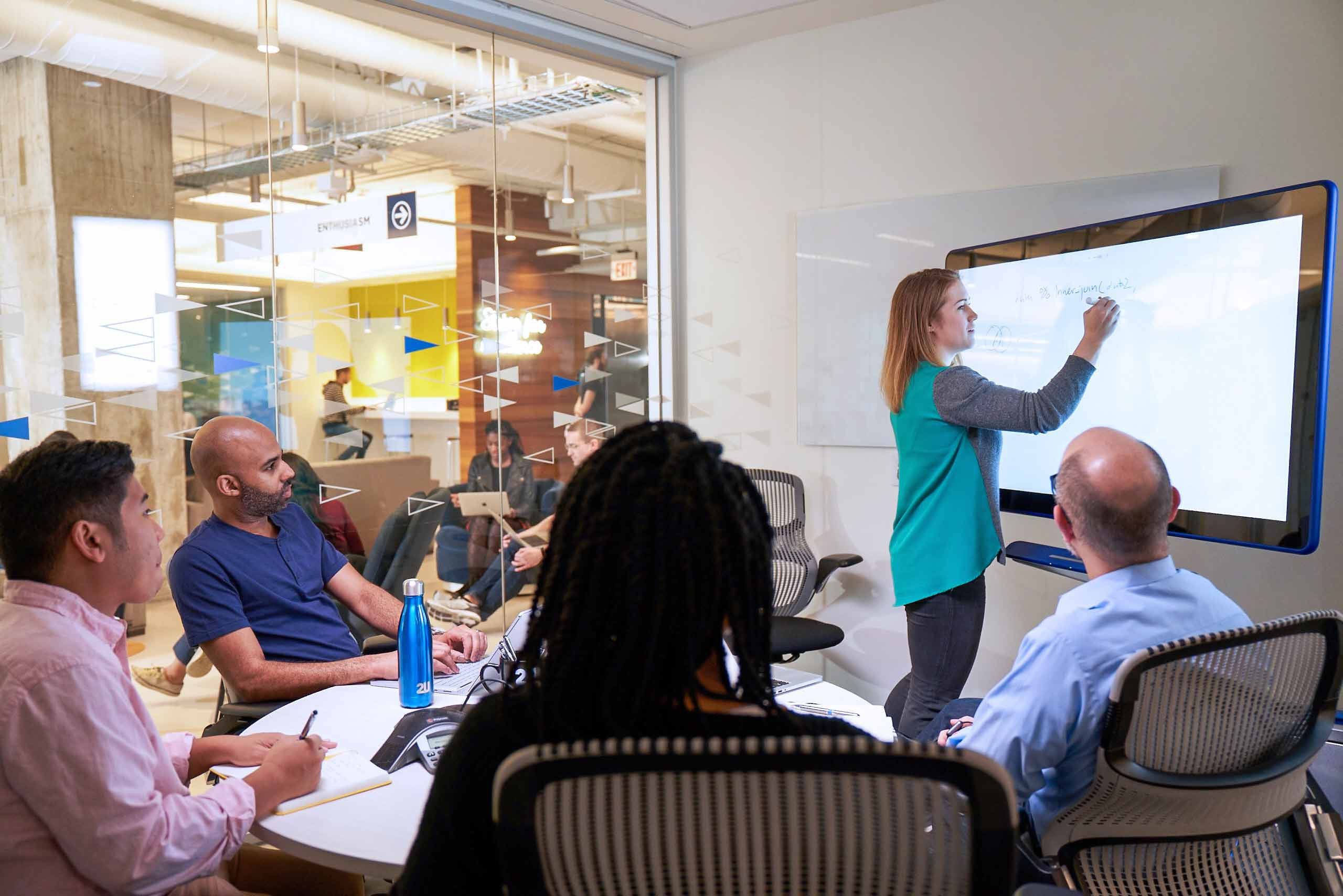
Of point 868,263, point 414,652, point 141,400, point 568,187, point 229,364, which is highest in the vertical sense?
point 568,187

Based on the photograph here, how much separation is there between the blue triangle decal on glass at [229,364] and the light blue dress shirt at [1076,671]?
2.93 metres

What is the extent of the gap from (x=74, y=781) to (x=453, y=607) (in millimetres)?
2952

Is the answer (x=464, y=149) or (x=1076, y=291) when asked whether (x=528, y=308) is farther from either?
(x=1076, y=291)

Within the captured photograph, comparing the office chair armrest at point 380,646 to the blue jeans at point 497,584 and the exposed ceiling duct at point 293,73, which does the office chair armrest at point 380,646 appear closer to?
the blue jeans at point 497,584

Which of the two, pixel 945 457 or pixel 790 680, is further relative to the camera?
pixel 945 457

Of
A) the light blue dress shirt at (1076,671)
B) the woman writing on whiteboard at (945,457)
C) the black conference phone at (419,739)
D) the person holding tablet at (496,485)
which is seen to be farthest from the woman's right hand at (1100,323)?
the person holding tablet at (496,485)

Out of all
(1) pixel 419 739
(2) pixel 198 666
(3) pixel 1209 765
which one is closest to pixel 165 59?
(2) pixel 198 666

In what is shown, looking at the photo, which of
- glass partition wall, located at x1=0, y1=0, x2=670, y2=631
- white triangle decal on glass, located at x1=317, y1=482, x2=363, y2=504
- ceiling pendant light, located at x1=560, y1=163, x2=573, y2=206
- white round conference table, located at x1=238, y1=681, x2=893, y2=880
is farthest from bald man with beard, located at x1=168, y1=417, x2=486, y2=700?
ceiling pendant light, located at x1=560, y1=163, x2=573, y2=206

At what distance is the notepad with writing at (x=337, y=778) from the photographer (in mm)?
1575

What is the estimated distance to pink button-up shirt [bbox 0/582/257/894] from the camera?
1327mm

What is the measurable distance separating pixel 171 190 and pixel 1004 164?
3135 millimetres

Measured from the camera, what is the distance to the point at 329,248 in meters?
3.79

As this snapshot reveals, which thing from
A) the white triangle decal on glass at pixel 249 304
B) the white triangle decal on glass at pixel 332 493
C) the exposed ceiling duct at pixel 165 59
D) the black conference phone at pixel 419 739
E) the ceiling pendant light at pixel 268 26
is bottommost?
the black conference phone at pixel 419 739

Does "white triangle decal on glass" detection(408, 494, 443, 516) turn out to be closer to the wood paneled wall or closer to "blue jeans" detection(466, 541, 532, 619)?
the wood paneled wall
